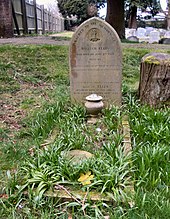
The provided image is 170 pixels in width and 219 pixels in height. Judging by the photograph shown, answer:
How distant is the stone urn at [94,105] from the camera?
3998 mm

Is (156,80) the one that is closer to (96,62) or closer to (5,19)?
(96,62)

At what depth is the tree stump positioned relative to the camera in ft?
13.9

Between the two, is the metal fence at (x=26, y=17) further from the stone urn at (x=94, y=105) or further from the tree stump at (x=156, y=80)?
the stone urn at (x=94, y=105)

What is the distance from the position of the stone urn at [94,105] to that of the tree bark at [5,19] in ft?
25.3

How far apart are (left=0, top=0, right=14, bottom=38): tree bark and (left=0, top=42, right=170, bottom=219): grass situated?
6085 millimetres

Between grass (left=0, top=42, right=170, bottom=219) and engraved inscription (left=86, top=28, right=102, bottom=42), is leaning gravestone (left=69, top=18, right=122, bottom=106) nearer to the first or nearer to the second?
engraved inscription (left=86, top=28, right=102, bottom=42)

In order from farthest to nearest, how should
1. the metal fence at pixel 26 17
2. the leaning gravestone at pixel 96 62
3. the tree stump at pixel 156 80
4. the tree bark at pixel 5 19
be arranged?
the metal fence at pixel 26 17
the tree bark at pixel 5 19
the tree stump at pixel 156 80
the leaning gravestone at pixel 96 62

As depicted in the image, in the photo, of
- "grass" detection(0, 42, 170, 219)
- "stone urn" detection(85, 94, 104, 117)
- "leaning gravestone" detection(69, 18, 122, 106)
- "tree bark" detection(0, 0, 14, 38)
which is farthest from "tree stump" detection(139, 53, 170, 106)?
"tree bark" detection(0, 0, 14, 38)

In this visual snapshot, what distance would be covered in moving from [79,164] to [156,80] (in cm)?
225

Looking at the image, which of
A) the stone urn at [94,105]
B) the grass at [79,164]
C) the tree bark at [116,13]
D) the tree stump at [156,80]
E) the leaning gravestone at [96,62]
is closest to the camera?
the grass at [79,164]

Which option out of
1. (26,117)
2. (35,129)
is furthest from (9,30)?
(35,129)

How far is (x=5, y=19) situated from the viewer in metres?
10.5

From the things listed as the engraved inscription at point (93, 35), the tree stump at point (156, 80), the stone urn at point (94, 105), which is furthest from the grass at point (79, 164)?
the engraved inscription at point (93, 35)

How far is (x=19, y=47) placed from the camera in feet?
Answer: 24.5
